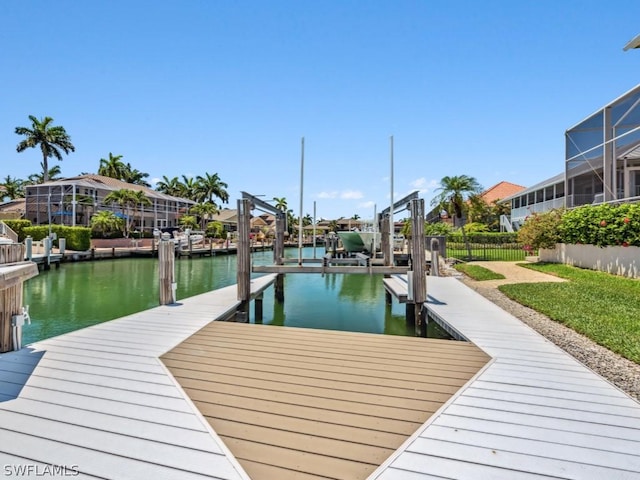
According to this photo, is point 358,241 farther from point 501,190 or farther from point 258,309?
point 501,190

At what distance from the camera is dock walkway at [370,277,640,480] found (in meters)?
2.26

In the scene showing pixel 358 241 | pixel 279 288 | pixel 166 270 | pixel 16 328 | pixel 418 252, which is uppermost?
pixel 358 241

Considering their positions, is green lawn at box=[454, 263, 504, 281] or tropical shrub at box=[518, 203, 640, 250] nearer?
tropical shrub at box=[518, 203, 640, 250]

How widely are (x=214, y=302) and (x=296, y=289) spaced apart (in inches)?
320

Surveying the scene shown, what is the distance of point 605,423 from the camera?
110 inches

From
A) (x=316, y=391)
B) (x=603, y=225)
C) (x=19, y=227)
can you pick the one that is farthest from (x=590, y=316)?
(x=19, y=227)

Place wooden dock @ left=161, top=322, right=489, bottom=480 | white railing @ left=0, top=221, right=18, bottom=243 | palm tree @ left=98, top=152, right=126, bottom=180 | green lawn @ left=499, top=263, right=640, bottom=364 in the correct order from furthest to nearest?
1. palm tree @ left=98, top=152, right=126, bottom=180
2. white railing @ left=0, top=221, right=18, bottom=243
3. green lawn @ left=499, top=263, right=640, bottom=364
4. wooden dock @ left=161, top=322, right=489, bottom=480

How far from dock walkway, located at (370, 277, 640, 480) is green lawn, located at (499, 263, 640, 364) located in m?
2.10

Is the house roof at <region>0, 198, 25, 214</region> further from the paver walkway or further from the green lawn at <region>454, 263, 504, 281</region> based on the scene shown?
the paver walkway

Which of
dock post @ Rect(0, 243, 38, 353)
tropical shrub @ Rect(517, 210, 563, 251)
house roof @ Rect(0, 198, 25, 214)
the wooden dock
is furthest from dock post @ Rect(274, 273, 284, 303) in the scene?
house roof @ Rect(0, 198, 25, 214)

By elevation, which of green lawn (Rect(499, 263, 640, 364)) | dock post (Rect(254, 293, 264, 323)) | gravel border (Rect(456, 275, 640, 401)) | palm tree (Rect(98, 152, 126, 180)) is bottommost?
dock post (Rect(254, 293, 264, 323))

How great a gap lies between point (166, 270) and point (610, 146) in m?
17.2

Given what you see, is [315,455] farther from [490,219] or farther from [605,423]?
[490,219]

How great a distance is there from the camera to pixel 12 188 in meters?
A: 60.7
